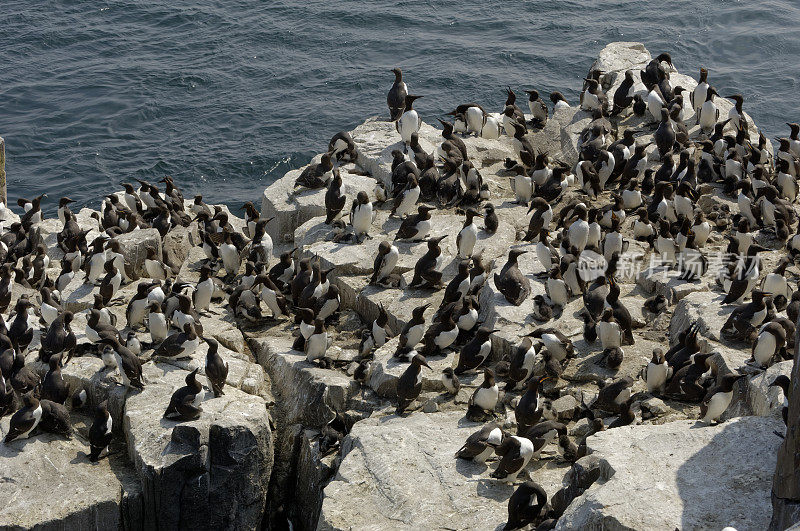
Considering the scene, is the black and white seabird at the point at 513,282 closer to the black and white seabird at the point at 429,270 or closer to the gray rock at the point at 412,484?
the black and white seabird at the point at 429,270

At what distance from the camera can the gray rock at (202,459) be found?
44.1ft

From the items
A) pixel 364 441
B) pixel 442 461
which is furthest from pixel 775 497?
pixel 364 441

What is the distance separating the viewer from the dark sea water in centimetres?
3117

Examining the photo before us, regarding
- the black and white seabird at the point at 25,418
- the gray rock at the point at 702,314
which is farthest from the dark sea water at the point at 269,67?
the gray rock at the point at 702,314

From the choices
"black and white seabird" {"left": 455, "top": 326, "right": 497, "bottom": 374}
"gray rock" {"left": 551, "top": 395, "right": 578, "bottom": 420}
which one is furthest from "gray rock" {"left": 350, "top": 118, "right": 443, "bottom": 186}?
"gray rock" {"left": 551, "top": 395, "right": 578, "bottom": 420}

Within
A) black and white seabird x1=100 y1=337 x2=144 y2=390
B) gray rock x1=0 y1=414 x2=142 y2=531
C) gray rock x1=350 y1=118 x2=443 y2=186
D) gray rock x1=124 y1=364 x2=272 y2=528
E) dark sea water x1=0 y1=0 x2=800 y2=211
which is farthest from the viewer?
dark sea water x1=0 y1=0 x2=800 y2=211

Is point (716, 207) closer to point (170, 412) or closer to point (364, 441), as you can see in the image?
point (364, 441)

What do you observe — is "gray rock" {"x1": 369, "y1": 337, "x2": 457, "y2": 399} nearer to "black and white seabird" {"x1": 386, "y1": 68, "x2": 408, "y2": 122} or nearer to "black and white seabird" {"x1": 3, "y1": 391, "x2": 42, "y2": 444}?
"black and white seabird" {"x1": 3, "y1": 391, "x2": 42, "y2": 444}

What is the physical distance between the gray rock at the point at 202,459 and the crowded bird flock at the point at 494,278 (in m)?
0.33

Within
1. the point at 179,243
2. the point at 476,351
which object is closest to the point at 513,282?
the point at 476,351

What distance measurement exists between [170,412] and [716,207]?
12.0 meters

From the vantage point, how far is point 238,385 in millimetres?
15312

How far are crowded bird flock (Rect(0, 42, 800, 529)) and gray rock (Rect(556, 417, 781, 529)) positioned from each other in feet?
3.17

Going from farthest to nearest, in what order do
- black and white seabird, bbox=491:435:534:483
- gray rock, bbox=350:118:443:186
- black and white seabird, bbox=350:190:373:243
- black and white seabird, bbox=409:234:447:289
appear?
gray rock, bbox=350:118:443:186
black and white seabird, bbox=350:190:373:243
black and white seabird, bbox=409:234:447:289
black and white seabird, bbox=491:435:534:483
